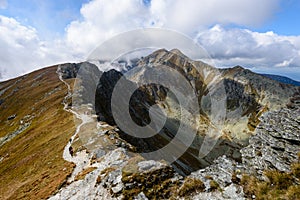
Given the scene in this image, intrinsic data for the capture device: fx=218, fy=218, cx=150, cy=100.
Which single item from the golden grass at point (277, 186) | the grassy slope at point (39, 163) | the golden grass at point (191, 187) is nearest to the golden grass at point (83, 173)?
the grassy slope at point (39, 163)

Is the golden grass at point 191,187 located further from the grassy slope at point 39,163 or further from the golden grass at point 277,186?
the grassy slope at point 39,163

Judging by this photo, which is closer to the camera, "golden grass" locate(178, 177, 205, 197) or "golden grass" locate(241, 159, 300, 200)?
"golden grass" locate(241, 159, 300, 200)

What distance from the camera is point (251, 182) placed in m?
18.1

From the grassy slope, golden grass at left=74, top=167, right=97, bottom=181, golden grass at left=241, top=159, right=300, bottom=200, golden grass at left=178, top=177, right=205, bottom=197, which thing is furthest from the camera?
the grassy slope

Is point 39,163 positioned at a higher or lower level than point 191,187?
higher

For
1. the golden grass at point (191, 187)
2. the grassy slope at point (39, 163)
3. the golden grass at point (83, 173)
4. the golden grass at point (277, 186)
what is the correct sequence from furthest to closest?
the grassy slope at point (39, 163)
the golden grass at point (83, 173)
the golden grass at point (191, 187)
the golden grass at point (277, 186)

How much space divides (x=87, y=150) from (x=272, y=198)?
31429 mm

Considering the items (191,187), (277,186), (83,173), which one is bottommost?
(191,187)

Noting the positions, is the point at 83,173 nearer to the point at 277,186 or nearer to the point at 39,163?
the point at 39,163

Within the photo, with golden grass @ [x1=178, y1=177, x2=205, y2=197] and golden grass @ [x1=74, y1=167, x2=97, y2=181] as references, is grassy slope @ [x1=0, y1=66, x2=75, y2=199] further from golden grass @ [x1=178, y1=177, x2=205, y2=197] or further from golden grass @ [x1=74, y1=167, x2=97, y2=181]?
golden grass @ [x1=178, y1=177, x2=205, y2=197]

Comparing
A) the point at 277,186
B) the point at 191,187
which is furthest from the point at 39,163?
the point at 277,186

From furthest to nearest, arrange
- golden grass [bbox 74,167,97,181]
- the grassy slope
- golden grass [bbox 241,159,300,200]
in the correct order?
the grassy slope < golden grass [bbox 74,167,97,181] < golden grass [bbox 241,159,300,200]

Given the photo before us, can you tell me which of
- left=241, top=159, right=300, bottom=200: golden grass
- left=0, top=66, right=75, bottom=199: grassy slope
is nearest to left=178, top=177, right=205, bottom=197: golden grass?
left=241, top=159, right=300, bottom=200: golden grass

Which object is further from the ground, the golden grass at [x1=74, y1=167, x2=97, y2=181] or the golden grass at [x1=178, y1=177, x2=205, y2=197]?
the golden grass at [x1=74, y1=167, x2=97, y2=181]
